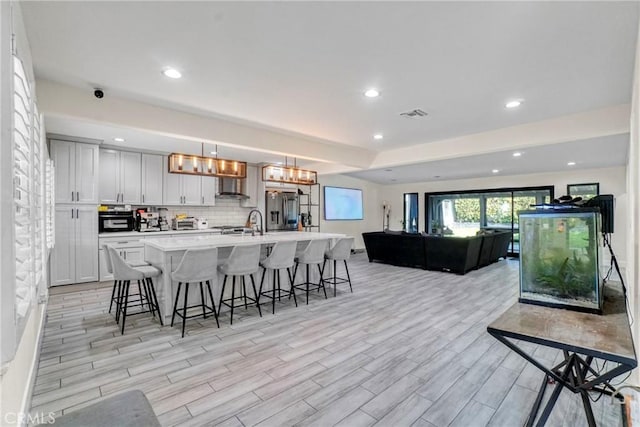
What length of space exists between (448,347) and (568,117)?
337 centimetres

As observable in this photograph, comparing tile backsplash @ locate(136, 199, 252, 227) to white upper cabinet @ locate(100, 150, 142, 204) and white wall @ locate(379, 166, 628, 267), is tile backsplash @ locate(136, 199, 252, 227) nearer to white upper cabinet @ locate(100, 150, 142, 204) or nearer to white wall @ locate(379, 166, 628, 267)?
white upper cabinet @ locate(100, 150, 142, 204)

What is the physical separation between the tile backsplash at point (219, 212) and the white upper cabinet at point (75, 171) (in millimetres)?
1498

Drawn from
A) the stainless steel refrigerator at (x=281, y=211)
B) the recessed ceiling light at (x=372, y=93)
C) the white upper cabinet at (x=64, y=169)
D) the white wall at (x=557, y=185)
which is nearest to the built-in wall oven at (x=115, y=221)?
the white upper cabinet at (x=64, y=169)

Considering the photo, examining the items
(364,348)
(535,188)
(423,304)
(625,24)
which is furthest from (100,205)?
(535,188)

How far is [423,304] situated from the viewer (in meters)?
4.39

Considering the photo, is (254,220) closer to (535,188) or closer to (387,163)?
(387,163)

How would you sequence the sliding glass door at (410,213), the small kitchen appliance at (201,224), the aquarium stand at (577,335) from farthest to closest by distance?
the sliding glass door at (410,213) < the small kitchen appliance at (201,224) < the aquarium stand at (577,335)

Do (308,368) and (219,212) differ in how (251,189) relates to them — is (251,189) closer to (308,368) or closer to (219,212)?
(219,212)

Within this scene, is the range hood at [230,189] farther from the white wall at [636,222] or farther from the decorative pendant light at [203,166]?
the white wall at [636,222]

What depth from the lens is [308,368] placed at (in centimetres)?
262

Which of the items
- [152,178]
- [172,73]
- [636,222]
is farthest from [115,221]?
[636,222]

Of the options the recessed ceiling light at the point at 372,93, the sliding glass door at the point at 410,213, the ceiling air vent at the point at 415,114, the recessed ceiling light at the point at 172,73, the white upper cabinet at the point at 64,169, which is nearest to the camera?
the recessed ceiling light at the point at 172,73

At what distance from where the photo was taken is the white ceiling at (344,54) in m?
1.98

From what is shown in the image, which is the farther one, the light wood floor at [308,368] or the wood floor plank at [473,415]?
the light wood floor at [308,368]
